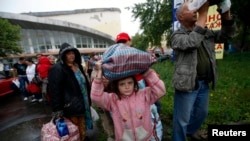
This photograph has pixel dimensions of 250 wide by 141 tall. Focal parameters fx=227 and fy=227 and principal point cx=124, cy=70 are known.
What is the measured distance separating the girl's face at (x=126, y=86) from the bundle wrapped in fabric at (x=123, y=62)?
0.21 m

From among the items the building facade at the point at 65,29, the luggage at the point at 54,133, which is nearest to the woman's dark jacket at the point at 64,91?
the luggage at the point at 54,133

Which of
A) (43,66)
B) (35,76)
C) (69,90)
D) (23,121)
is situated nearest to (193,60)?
(69,90)

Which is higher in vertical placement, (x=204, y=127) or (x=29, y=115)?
(x=204, y=127)

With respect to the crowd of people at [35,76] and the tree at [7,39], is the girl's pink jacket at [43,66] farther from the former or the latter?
the tree at [7,39]

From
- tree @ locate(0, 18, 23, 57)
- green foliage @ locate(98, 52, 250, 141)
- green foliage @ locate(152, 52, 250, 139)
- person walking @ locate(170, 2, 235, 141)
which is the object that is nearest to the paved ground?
green foliage @ locate(98, 52, 250, 141)

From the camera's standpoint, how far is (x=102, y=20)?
205ft

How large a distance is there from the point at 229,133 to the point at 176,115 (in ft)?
2.16

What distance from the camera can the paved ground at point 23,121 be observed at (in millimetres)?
5096

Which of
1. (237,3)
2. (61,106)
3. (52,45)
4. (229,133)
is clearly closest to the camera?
(229,133)

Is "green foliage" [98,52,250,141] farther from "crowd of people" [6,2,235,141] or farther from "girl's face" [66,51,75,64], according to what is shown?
"girl's face" [66,51,75,64]

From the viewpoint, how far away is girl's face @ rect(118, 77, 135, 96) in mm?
2297

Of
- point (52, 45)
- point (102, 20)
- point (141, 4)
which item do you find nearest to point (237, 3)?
point (141, 4)

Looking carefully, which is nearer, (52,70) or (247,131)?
(247,131)

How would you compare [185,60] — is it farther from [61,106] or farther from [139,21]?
[139,21]
